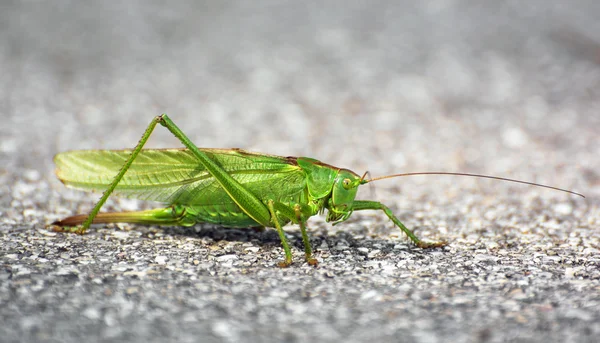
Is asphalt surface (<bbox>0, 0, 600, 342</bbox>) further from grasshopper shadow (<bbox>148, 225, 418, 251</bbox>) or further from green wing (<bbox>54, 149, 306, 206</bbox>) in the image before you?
green wing (<bbox>54, 149, 306, 206</bbox>)

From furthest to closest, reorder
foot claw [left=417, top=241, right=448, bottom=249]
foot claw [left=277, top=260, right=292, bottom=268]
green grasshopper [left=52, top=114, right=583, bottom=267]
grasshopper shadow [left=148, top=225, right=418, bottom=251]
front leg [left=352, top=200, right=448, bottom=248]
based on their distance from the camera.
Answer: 1. grasshopper shadow [left=148, top=225, right=418, bottom=251]
2. foot claw [left=417, top=241, right=448, bottom=249]
3. front leg [left=352, top=200, right=448, bottom=248]
4. green grasshopper [left=52, top=114, right=583, bottom=267]
5. foot claw [left=277, top=260, right=292, bottom=268]

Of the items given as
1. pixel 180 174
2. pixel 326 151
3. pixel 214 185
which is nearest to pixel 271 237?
pixel 214 185

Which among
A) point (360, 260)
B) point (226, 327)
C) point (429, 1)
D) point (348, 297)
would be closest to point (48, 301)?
point (226, 327)

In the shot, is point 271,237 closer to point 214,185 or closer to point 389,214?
point 214,185

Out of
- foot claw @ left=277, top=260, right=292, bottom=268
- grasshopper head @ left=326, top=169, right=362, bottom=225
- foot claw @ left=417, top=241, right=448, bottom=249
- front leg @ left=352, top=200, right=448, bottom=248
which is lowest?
foot claw @ left=277, top=260, right=292, bottom=268

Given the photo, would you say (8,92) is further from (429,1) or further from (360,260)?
(429,1)

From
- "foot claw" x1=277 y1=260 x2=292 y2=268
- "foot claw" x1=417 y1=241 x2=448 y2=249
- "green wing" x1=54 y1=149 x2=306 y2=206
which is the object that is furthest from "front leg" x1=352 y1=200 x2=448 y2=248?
"foot claw" x1=277 y1=260 x2=292 y2=268
